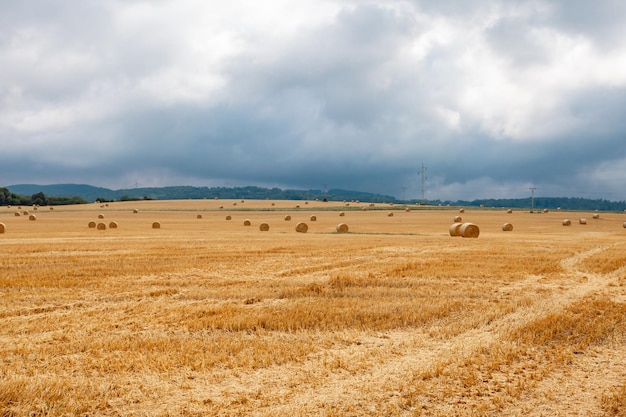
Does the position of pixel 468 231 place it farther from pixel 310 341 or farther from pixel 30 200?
pixel 30 200

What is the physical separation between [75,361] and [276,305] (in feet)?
15.6

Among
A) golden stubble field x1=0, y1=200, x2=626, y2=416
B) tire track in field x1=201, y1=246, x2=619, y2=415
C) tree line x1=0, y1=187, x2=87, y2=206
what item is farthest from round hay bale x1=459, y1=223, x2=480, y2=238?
tree line x1=0, y1=187, x2=87, y2=206

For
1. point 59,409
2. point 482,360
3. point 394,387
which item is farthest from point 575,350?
point 59,409

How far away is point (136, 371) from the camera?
24.3 feet

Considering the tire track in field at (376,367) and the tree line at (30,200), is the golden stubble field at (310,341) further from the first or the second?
the tree line at (30,200)

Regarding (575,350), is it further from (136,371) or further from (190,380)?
(136,371)

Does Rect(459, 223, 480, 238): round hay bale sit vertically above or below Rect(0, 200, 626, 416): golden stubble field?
above

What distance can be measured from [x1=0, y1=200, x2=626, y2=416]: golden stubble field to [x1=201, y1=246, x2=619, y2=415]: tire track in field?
1.2 inches

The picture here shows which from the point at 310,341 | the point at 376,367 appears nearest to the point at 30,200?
the point at 310,341

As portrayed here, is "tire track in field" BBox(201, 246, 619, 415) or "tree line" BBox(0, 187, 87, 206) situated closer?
"tire track in field" BBox(201, 246, 619, 415)

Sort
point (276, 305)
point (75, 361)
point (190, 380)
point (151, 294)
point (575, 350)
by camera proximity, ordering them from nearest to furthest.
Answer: point (190, 380) → point (75, 361) → point (575, 350) → point (276, 305) → point (151, 294)

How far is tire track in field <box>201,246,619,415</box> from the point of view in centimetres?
666

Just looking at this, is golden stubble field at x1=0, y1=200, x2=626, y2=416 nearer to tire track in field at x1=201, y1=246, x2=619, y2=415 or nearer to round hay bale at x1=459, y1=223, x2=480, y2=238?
tire track in field at x1=201, y1=246, x2=619, y2=415

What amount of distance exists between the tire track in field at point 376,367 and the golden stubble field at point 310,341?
31 millimetres
